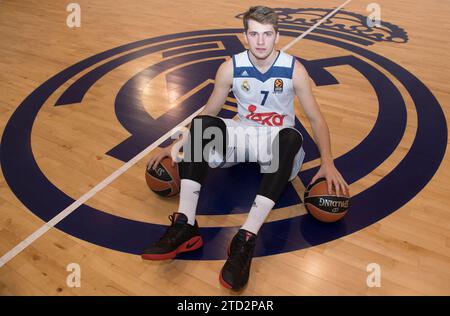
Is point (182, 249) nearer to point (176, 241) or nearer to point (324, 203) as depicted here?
point (176, 241)

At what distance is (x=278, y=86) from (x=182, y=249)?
4.91 feet

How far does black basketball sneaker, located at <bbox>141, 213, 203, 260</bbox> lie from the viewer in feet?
8.13

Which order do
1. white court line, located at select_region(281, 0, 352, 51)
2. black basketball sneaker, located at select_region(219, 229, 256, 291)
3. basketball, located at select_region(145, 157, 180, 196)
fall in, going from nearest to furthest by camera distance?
black basketball sneaker, located at select_region(219, 229, 256, 291) < basketball, located at select_region(145, 157, 180, 196) < white court line, located at select_region(281, 0, 352, 51)

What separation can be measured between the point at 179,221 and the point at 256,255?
65 centimetres

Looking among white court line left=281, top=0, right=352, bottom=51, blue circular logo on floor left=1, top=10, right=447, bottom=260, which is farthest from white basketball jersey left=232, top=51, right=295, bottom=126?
white court line left=281, top=0, right=352, bottom=51

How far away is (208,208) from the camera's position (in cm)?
312

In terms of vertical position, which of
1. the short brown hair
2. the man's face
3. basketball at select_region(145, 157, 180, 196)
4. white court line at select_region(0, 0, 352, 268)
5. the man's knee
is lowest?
white court line at select_region(0, 0, 352, 268)

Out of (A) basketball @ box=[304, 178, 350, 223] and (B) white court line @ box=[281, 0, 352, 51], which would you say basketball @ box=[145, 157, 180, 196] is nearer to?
(A) basketball @ box=[304, 178, 350, 223]

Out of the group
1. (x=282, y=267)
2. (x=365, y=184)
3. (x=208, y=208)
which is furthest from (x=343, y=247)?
(x=208, y=208)

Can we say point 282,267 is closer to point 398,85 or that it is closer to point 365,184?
point 365,184

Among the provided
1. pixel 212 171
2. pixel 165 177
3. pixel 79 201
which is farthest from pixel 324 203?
pixel 79 201

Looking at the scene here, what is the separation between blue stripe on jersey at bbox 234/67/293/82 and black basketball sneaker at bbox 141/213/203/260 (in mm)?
1239

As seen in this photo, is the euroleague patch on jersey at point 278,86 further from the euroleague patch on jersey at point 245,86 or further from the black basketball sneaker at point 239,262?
the black basketball sneaker at point 239,262

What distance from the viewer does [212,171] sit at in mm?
3568
